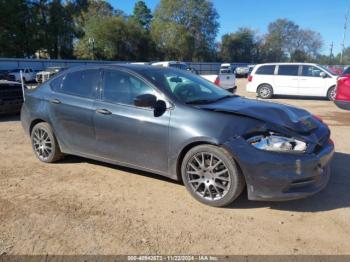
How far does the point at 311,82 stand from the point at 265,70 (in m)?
2.13

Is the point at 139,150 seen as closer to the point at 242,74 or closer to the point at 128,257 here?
the point at 128,257

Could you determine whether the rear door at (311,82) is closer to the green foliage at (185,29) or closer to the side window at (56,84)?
the side window at (56,84)

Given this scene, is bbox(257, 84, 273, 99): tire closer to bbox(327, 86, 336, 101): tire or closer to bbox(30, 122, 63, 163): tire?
bbox(327, 86, 336, 101): tire

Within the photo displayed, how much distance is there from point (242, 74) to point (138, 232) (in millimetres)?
47045

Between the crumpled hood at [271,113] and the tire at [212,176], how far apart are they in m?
0.54

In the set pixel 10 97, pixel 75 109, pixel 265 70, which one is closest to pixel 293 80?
pixel 265 70

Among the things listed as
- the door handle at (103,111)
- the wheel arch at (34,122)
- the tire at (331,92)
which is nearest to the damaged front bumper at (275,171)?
the door handle at (103,111)

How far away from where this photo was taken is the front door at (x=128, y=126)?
441 cm

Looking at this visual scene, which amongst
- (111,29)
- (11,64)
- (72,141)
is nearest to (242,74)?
(111,29)

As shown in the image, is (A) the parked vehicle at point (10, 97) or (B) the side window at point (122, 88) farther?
(A) the parked vehicle at point (10, 97)

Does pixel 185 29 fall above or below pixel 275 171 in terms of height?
above

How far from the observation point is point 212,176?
407cm

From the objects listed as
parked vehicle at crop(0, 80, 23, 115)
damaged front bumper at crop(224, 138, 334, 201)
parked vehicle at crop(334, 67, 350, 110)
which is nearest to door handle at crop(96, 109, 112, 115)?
damaged front bumper at crop(224, 138, 334, 201)

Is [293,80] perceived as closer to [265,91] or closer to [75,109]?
[265,91]
